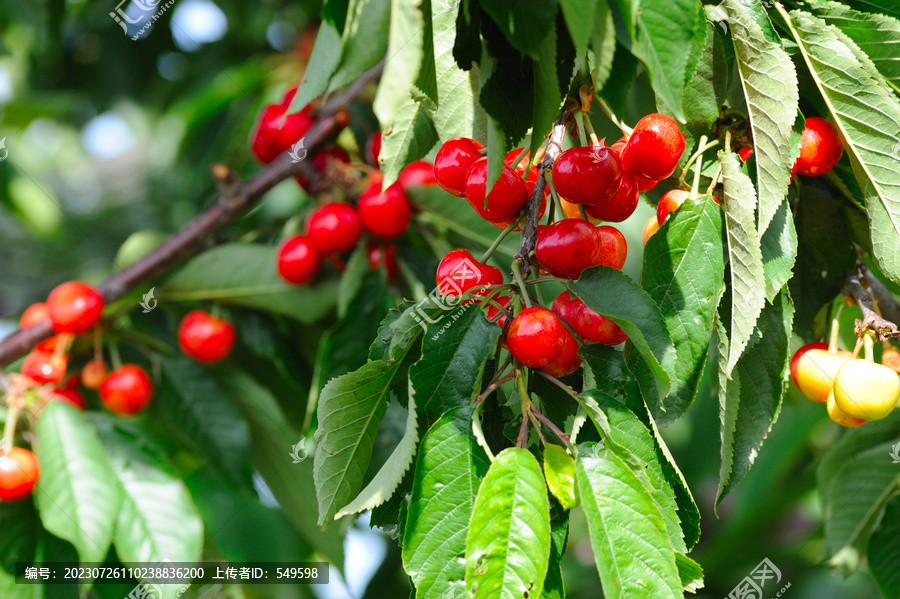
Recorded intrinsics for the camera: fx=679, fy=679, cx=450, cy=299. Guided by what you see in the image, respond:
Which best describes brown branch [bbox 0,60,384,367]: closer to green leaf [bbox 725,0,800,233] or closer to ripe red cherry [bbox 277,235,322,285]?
ripe red cherry [bbox 277,235,322,285]

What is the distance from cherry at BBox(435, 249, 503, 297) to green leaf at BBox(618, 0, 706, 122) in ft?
1.00

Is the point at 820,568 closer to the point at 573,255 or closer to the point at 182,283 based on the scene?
the point at 573,255

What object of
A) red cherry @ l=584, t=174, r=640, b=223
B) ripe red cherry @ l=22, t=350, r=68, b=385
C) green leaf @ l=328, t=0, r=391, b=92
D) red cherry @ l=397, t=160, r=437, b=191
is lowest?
ripe red cherry @ l=22, t=350, r=68, b=385

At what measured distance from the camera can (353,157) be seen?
189 centimetres

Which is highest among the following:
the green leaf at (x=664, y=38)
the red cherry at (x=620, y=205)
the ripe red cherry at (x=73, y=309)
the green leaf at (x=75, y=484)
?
the green leaf at (x=664, y=38)

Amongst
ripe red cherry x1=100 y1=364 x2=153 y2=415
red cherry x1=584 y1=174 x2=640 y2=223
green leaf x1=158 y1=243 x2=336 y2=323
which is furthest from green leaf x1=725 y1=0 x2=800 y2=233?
ripe red cherry x1=100 y1=364 x2=153 y2=415

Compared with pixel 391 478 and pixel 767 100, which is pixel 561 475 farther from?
pixel 767 100

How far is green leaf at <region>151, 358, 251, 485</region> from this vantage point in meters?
1.67

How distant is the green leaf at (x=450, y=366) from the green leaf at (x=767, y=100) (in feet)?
1.12

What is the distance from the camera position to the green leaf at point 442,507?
67cm

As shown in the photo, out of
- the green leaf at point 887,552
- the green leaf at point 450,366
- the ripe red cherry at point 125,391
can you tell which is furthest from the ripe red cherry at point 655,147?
the ripe red cherry at point 125,391

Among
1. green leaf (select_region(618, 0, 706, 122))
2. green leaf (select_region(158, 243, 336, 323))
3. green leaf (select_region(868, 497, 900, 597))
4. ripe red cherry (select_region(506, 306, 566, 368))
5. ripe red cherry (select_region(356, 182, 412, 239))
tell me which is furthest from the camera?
green leaf (select_region(158, 243, 336, 323))

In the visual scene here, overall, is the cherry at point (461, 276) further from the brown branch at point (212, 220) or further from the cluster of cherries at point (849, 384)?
the brown branch at point (212, 220)

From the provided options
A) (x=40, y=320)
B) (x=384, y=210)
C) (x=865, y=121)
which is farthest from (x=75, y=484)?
(x=865, y=121)
